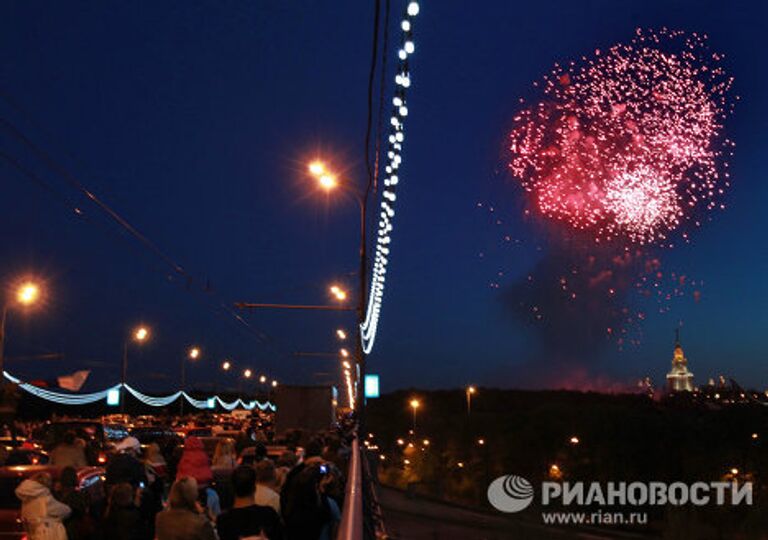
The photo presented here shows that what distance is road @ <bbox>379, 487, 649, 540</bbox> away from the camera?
152ft

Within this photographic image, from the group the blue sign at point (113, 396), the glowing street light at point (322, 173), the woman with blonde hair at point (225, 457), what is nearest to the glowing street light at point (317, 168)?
the glowing street light at point (322, 173)

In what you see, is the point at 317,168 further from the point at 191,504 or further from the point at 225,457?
the point at 191,504

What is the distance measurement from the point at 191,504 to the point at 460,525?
48.7m

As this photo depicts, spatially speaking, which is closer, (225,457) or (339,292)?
(225,457)

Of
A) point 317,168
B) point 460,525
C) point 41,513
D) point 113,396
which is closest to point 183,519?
point 41,513

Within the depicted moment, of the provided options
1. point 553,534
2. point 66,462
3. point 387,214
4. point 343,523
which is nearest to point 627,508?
point 553,534

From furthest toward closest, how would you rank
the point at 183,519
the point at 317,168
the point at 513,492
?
the point at 513,492 < the point at 317,168 < the point at 183,519

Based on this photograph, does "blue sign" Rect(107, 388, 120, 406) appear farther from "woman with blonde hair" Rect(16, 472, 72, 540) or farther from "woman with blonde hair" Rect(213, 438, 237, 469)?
"woman with blonde hair" Rect(16, 472, 72, 540)

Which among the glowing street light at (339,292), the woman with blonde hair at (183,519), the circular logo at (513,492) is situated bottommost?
the circular logo at (513,492)

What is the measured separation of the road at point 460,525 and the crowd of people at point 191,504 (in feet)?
102

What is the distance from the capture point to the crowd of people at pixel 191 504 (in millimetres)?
6699

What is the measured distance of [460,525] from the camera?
53344 mm

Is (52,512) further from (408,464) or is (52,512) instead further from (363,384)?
(408,464)

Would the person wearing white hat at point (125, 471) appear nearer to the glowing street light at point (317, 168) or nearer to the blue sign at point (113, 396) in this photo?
the glowing street light at point (317, 168)
